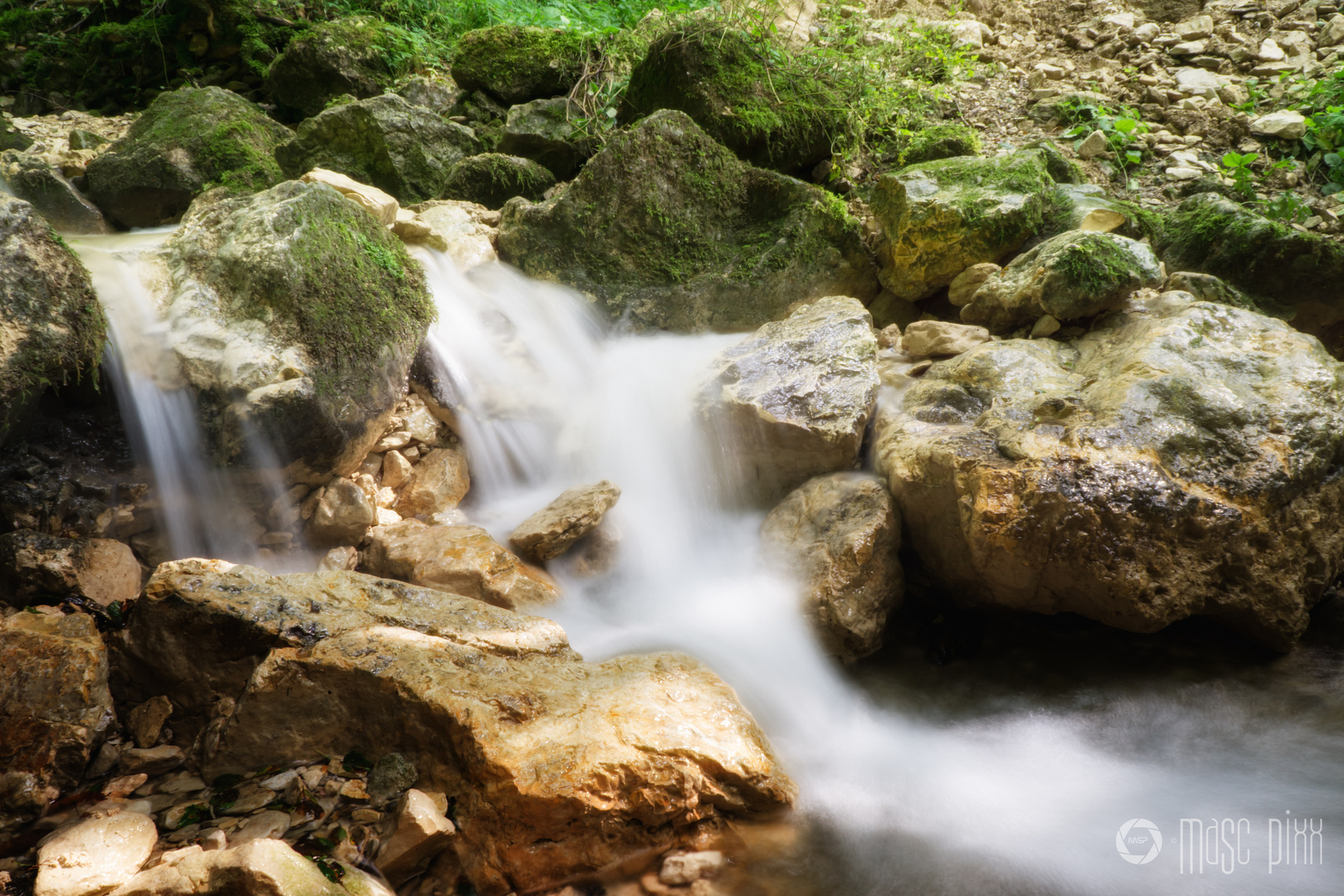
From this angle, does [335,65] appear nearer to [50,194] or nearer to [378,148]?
[378,148]

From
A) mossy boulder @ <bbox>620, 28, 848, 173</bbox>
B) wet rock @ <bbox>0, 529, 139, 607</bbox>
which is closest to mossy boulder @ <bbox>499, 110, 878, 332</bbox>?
mossy boulder @ <bbox>620, 28, 848, 173</bbox>

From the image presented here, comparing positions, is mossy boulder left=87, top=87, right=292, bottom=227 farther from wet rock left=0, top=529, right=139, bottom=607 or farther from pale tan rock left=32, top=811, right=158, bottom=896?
pale tan rock left=32, top=811, right=158, bottom=896

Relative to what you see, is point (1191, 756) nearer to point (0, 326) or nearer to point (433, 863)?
point (433, 863)

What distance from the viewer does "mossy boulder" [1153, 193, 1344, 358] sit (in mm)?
4367

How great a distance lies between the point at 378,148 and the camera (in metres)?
5.75

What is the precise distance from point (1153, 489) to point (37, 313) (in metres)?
4.76

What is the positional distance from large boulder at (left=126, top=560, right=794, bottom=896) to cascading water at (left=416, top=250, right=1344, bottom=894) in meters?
0.46

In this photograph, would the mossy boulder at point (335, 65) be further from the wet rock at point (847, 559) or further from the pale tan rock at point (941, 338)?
the wet rock at point (847, 559)

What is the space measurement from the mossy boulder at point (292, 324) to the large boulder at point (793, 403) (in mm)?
1896

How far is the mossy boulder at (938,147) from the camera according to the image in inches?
234

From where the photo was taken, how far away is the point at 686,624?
333 cm

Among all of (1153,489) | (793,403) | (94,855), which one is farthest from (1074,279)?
(94,855)

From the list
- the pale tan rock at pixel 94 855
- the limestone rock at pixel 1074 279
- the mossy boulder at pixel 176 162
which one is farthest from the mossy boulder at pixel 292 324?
the limestone rock at pixel 1074 279

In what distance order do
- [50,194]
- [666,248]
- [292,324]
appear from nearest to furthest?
[292,324]
[50,194]
[666,248]
